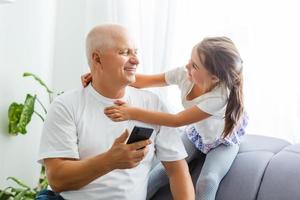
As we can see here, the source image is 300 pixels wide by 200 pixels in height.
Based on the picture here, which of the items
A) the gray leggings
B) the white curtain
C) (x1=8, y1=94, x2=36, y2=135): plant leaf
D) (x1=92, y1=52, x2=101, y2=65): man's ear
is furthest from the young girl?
(x1=8, y1=94, x2=36, y2=135): plant leaf

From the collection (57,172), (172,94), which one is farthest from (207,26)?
(57,172)

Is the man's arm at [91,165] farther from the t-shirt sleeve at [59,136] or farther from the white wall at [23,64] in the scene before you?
the white wall at [23,64]

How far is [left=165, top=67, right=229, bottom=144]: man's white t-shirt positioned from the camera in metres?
1.84

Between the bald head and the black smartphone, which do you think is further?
the bald head

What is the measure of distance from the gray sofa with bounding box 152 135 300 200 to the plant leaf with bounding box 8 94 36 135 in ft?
2.86

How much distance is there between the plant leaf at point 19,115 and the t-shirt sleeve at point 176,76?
80cm

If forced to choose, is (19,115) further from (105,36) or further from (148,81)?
(105,36)

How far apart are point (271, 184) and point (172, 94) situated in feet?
2.99

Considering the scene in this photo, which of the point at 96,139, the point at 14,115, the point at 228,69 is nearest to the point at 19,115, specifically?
the point at 14,115

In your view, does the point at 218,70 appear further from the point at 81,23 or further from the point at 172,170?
the point at 81,23

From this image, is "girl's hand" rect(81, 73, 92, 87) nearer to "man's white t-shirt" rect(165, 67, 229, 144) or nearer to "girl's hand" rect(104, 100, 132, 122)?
"girl's hand" rect(104, 100, 132, 122)

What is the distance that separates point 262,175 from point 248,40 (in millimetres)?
785

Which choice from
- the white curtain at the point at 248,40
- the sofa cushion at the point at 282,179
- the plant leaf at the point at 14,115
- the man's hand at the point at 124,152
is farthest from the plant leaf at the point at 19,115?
the sofa cushion at the point at 282,179

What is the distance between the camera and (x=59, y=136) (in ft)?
5.36
